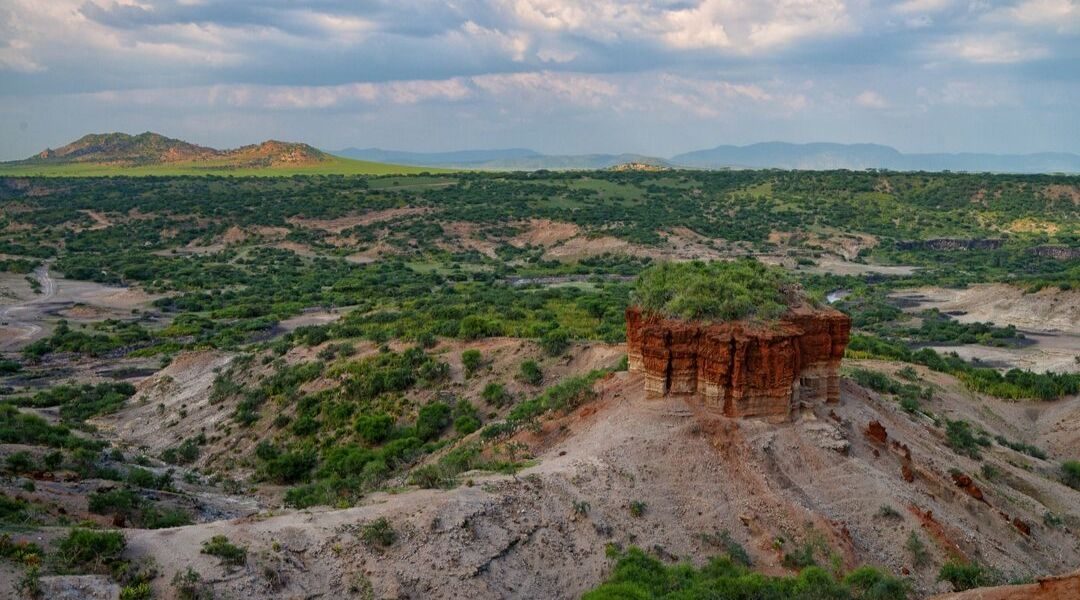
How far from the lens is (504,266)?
79.4 meters

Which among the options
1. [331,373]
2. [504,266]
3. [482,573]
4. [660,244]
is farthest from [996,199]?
[482,573]

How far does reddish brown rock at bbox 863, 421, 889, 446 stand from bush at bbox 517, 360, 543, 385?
10.7m

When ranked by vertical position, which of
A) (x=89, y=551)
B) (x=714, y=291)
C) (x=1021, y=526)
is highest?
(x=714, y=291)

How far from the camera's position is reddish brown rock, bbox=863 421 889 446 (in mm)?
19297

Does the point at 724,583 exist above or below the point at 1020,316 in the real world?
above

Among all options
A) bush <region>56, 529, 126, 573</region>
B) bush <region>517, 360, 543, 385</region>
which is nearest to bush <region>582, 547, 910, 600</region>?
bush <region>56, 529, 126, 573</region>

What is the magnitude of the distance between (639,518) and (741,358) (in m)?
4.28

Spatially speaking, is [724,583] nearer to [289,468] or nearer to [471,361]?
[289,468]

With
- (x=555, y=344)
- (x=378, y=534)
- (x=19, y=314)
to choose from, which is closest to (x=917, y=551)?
(x=378, y=534)

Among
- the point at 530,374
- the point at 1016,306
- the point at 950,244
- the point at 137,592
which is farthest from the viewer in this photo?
the point at 950,244

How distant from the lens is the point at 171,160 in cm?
17675

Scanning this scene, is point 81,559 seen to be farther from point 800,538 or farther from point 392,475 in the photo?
point 800,538

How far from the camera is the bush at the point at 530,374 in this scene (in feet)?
88.7

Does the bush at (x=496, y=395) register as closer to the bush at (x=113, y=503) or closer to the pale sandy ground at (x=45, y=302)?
the bush at (x=113, y=503)
